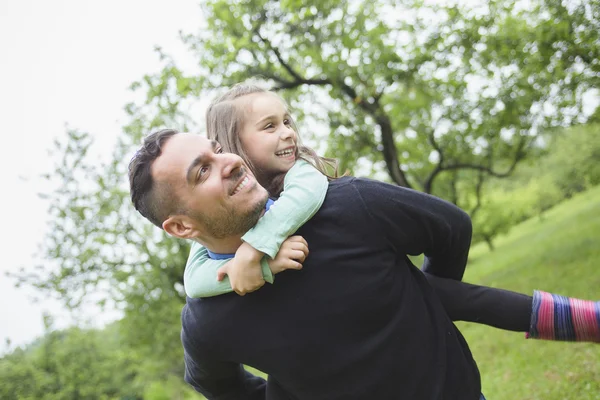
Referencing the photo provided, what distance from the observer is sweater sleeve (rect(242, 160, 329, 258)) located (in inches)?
62.1

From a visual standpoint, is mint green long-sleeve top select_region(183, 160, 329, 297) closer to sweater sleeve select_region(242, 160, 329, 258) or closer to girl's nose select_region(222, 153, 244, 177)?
sweater sleeve select_region(242, 160, 329, 258)

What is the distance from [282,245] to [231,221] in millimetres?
204

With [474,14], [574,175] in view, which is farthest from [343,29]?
[574,175]

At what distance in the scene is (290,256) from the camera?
60.4 inches

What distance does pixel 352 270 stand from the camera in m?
1.59

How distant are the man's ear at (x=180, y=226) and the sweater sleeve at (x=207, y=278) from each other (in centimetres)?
12

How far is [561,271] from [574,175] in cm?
2456

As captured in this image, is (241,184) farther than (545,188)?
No

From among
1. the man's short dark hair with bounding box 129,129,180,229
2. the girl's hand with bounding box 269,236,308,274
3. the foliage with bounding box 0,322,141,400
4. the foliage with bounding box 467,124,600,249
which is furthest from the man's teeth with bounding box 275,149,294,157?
the foliage with bounding box 0,322,141,400

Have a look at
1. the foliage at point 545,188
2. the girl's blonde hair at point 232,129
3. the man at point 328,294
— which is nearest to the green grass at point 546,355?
the foliage at point 545,188

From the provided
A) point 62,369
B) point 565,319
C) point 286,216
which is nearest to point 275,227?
point 286,216

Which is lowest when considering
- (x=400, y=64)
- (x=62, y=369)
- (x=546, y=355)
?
(x=62, y=369)

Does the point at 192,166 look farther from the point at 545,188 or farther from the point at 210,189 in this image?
the point at 545,188

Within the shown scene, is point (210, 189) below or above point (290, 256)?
above
